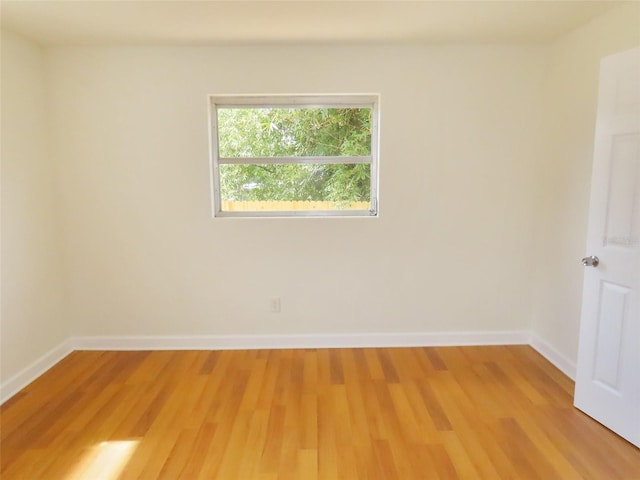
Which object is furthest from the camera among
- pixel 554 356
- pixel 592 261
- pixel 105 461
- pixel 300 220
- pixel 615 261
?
pixel 300 220

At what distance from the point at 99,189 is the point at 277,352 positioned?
1857 mm

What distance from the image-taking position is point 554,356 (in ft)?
9.43

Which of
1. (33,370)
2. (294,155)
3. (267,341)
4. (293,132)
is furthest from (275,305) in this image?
(33,370)

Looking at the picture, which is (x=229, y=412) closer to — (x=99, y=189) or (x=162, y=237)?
(x=162, y=237)

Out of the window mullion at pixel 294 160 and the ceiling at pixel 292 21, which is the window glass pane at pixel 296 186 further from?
the ceiling at pixel 292 21

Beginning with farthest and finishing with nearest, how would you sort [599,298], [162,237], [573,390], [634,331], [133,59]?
[162,237]
[133,59]
[573,390]
[599,298]
[634,331]

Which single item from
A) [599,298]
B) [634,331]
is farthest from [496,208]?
[634,331]

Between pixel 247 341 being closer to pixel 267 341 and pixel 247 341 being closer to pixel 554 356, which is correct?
pixel 267 341

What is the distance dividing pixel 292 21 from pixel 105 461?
2626 mm

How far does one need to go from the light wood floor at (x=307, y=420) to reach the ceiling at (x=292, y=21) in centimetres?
231

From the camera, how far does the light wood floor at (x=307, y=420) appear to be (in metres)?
1.89

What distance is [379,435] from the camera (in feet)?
6.91

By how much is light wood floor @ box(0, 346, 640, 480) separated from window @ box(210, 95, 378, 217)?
47.0 inches

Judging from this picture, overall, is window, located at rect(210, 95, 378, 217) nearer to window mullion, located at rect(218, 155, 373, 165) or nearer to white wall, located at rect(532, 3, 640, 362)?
window mullion, located at rect(218, 155, 373, 165)
